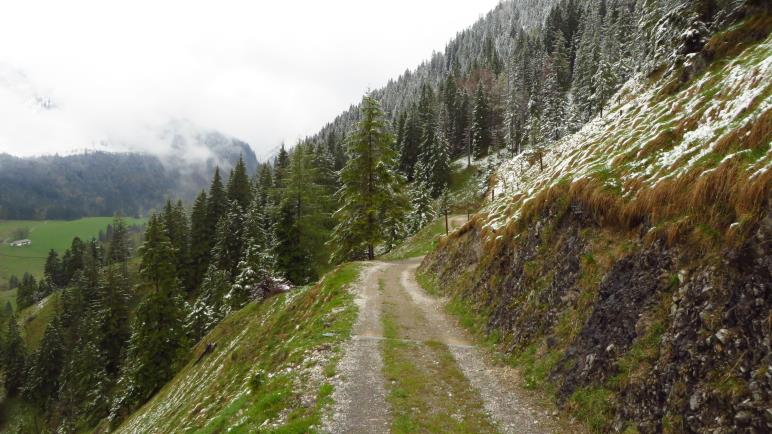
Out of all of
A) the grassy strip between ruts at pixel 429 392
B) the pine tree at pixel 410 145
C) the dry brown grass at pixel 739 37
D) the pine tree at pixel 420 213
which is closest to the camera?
the grassy strip between ruts at pixel 429 392

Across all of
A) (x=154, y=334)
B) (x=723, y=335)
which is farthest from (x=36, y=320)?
(x=723, y=335)

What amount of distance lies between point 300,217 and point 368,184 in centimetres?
1193

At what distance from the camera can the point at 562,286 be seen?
12641 mm

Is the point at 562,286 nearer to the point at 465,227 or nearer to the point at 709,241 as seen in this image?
the point at 709,241

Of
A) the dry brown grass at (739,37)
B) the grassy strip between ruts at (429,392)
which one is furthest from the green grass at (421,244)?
the dry brown grass at (739,37)

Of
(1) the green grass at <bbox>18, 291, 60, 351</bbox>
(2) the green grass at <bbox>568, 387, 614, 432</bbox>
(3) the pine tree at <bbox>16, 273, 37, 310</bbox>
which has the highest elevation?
(2) the green grass at <bbox>568, 387, 614, 432</bbox>

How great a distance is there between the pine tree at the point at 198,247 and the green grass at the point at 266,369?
38933mm

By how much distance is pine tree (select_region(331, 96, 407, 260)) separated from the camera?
33594 millimetres

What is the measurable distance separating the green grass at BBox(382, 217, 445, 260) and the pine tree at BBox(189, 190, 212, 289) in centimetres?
4216

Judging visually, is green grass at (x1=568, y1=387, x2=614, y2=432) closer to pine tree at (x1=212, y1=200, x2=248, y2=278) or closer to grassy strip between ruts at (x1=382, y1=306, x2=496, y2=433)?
grassy strip between ruts at (x1=382, y1=306, x2=496, y2=433)

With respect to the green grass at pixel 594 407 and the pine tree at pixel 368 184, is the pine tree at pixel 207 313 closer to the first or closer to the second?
the pine tree at pixel 368 184

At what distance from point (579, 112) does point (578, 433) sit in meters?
73.7

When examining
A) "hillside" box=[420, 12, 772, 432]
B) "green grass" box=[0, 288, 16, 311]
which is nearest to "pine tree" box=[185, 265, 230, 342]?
"hillside" box=[420, 12, 772, 432]

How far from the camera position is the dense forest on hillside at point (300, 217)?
3434 cm
